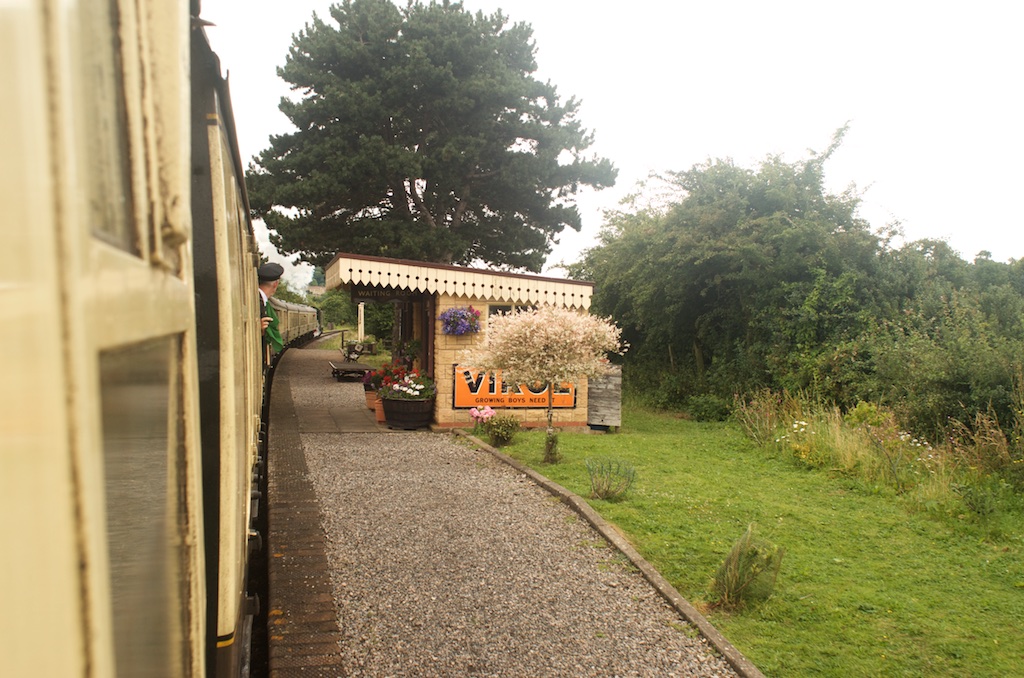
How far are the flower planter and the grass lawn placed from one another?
2536mm

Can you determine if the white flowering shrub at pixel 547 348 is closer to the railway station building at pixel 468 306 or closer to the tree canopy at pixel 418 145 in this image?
the railway station building at pixel 468 306

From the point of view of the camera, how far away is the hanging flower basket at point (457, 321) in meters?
11.5

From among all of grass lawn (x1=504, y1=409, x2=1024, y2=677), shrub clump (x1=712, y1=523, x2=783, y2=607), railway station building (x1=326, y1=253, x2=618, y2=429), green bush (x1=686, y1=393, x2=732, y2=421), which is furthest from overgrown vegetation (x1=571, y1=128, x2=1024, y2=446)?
shrub clump (x1=712, y1=523, x2=783, y2=607)

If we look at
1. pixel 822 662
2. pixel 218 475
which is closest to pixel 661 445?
pixel 822 662

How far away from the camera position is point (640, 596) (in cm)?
494

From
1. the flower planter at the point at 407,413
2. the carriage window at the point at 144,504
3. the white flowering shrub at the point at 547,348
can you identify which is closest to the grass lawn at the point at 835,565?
the white flowering shrub at the point at 547,348

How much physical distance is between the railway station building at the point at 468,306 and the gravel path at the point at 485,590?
366 centimetres

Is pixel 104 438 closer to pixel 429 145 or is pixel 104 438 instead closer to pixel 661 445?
pixel 661 445

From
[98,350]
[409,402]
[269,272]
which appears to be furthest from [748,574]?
[409,402]

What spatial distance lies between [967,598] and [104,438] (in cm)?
579

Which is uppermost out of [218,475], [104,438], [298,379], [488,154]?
[488,154]

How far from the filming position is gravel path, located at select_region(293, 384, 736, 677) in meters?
4.04

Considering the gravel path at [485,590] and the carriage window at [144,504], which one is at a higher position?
the carriage window at [144,504]

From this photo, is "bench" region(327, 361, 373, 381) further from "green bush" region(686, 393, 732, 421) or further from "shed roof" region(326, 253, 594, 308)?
"green bush" region(686, 393, 732, 421)
